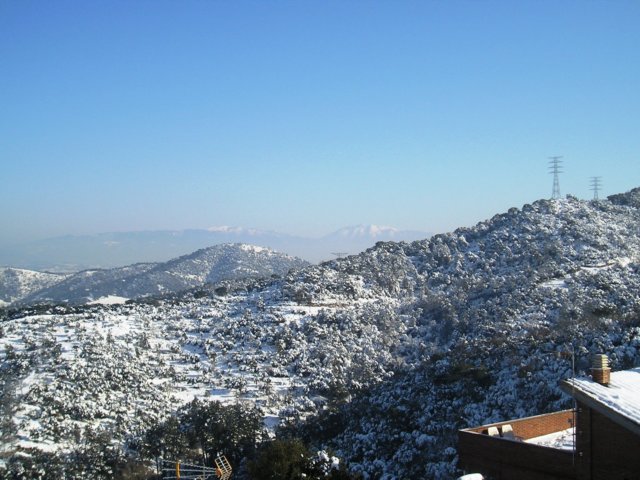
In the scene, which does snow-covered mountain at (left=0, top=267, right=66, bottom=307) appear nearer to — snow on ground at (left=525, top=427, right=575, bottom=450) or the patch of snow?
snow on ground at (left=525, top=427, right=575, bottom=450)

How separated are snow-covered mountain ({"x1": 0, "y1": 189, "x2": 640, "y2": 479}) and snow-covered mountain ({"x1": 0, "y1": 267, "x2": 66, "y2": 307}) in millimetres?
116298

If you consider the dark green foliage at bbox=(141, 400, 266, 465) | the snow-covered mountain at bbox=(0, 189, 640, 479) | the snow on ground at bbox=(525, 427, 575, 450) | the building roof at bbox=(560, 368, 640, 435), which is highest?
the building roof at bbox=(560, 368, 640, 435)

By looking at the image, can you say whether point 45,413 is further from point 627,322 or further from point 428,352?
point 627,322

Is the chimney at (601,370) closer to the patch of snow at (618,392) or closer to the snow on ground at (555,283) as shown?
the patch of snow at (618,392)

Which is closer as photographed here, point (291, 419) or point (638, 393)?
point (638, 393)

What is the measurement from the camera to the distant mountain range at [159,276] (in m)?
141

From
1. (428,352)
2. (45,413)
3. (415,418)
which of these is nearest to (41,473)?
(45,413)

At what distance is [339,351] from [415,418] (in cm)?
1775

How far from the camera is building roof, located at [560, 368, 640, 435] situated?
1194 cm

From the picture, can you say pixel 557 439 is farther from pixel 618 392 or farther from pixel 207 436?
pixel 207 436

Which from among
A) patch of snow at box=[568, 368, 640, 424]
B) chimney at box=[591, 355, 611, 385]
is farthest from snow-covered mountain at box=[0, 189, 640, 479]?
chimney at box=[591, 355, 611, 385]

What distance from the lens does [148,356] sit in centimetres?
5344

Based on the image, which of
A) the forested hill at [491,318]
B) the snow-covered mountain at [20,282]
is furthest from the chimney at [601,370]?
the snow-covered mountain at [20,282]

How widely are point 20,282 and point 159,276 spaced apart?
6433 cm
